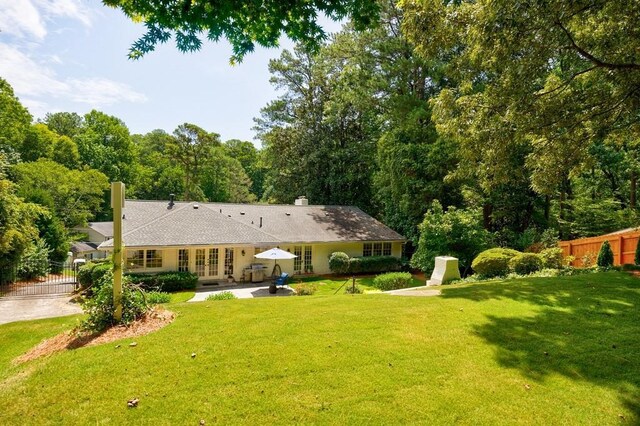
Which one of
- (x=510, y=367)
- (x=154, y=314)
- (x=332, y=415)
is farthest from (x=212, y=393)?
(x=510, y=367)

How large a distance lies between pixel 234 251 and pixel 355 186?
1752cm

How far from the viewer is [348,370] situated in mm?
5430

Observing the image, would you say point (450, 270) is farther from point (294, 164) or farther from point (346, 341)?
point (294, 164)

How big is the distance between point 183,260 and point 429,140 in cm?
1823

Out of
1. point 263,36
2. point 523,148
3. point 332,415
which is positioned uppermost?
point 523,148

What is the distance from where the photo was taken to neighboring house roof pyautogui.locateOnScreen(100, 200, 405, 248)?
61.2ft

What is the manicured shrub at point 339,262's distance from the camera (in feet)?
74.9

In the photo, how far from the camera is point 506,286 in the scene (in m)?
11.5

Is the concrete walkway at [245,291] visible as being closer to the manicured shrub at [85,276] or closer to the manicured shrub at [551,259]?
the manicured shrub at [85,276]

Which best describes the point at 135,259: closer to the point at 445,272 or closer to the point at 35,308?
the point at 35,308

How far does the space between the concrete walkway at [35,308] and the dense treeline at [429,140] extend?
3.35 m

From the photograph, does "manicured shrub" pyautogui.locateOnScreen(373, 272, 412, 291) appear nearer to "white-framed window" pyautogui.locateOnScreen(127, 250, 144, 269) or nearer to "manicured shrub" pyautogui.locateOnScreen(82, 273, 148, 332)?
"white-framed window" pyautogui.locateOnScreen(127, 250, 144, 269)

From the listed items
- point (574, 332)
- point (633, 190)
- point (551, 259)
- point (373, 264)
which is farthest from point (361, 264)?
point (633, 190)

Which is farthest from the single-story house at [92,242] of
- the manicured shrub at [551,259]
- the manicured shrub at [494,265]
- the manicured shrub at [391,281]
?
the manicured shrub at [551,259]
